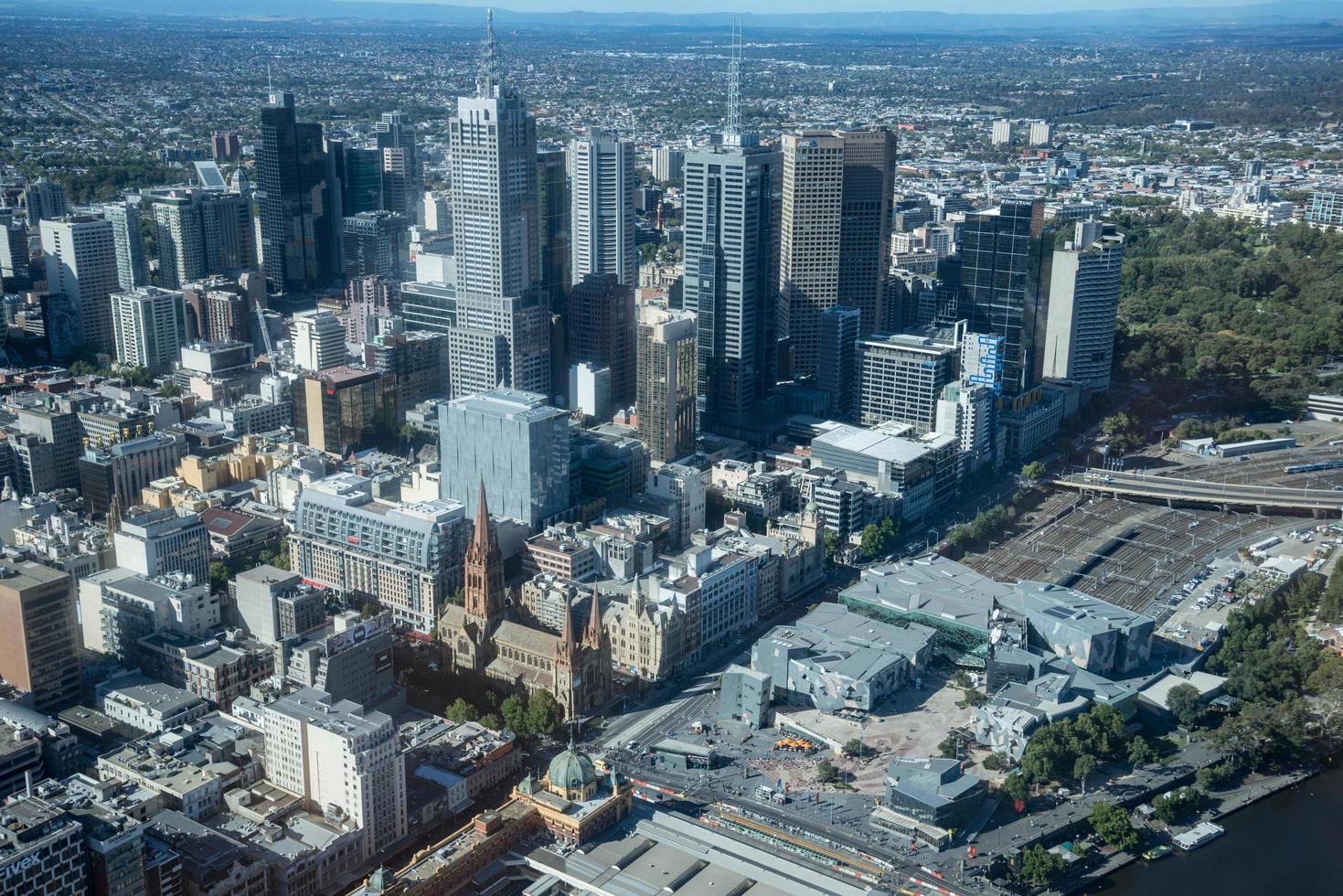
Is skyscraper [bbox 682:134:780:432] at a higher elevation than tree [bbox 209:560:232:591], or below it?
higher

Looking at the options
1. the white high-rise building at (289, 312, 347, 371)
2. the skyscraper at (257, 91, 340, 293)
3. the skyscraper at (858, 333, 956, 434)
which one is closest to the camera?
the skyscraper at (858, 333, 956, 434)

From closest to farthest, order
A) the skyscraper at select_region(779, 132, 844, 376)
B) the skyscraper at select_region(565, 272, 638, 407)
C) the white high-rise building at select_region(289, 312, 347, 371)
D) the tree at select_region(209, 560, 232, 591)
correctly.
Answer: the tree at select_region(209, 560, 232, 591) → the skyscraper at select_region(565, 272, 638, 407) → the skyscraper at select_region(779, 132, 844, 376) → the white high-rise building at select_region(289, 312, 347, 371)

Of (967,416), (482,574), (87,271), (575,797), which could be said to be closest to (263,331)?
(87,271)

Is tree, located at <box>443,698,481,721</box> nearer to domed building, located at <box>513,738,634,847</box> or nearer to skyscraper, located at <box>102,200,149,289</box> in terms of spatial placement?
domed building, located at <box>513,738,634,847</box>

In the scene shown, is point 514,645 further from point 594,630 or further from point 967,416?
point 967,416

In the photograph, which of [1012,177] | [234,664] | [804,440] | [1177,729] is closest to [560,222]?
[804,440]

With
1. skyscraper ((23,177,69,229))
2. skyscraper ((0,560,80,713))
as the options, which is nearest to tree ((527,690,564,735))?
skyscraper ((0,560,80,713))

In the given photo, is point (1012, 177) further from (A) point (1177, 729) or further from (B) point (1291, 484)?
(A) point (1177, 729)
